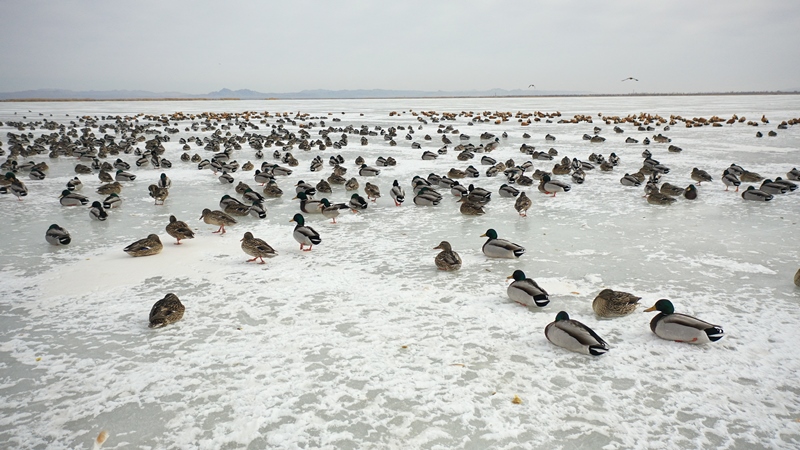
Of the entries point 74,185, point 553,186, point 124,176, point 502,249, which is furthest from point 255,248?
point 124,176

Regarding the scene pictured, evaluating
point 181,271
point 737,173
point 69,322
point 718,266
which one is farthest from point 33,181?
point 737,173

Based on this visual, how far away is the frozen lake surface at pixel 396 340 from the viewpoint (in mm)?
3387

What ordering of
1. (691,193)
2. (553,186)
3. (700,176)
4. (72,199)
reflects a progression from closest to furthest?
(72,199) → (691,193) → (553,186) → (700,176)

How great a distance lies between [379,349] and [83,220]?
27.5ft

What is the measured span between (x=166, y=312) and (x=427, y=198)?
6631mm

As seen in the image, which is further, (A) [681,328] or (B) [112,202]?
(B) [112,202]

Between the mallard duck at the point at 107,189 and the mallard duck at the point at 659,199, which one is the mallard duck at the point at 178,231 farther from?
the mallard duck at the point at 659,199

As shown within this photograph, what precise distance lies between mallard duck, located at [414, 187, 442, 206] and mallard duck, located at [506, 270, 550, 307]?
203 inches

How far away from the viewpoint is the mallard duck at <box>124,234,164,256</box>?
23.3 feet

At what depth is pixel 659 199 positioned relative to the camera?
33.2ft

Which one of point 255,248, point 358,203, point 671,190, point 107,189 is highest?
point 671,190

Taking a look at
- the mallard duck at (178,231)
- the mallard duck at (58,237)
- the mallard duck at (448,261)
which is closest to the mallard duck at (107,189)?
the mallard duck at (58,237)

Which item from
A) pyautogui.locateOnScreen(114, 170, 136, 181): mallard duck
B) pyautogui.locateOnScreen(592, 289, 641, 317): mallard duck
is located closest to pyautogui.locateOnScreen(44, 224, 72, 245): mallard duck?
pyautogui.locateOnScreen(114, 170, 136, 181): mallard duck

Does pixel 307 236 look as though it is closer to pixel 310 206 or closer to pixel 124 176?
pixel 310 206
